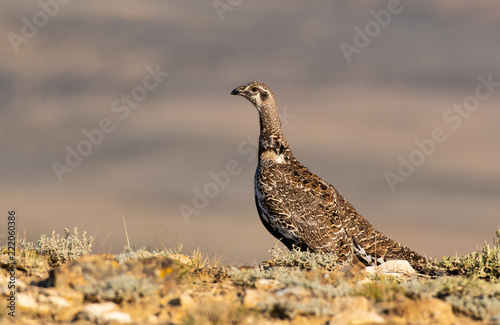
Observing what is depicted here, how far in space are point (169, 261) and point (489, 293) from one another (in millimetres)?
4685

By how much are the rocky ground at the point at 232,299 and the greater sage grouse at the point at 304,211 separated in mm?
2820

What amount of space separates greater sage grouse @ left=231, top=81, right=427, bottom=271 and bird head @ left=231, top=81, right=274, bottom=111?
26 millimetres

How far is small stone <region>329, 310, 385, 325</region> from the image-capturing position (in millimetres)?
6551

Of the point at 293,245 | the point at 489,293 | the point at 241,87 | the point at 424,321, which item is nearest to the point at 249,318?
the point at 424,321

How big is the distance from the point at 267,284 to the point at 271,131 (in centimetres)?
547

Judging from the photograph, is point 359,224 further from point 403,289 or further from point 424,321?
point 424,321

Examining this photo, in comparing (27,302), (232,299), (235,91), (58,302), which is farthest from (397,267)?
(27,302)

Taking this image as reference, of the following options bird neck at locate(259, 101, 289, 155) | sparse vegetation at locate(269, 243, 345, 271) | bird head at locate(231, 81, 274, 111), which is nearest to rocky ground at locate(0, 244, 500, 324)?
sparse vegetation at locate(269, 243, 345, 271)

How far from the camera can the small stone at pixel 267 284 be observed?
8.29 metres

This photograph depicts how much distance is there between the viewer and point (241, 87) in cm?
1369

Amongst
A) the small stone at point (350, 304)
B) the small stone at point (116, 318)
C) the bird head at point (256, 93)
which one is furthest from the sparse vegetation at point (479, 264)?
the small stone at point (116, 318)

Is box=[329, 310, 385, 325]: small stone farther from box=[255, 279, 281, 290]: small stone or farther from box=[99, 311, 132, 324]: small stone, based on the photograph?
box=[99, 311, 132, 324]: small stone

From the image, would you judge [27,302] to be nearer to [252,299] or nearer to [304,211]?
[252,299]

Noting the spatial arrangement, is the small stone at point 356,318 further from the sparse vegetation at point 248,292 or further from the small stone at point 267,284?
the small stone at point 267,284
